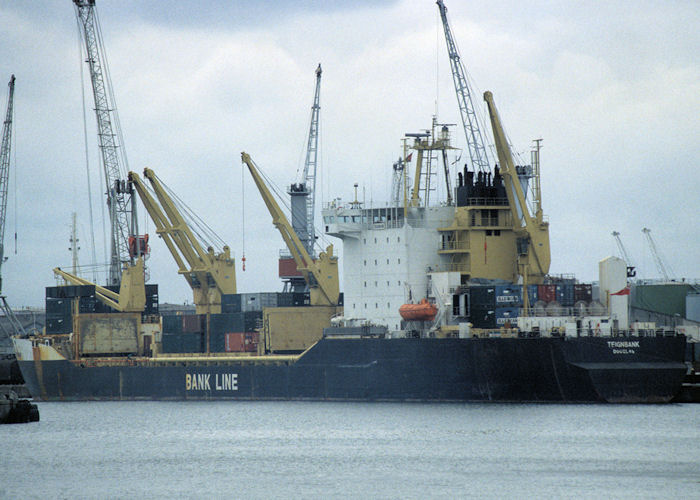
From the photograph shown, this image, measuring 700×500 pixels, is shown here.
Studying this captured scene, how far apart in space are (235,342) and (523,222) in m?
17.8

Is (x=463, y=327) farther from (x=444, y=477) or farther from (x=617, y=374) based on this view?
(x=444, y=477)

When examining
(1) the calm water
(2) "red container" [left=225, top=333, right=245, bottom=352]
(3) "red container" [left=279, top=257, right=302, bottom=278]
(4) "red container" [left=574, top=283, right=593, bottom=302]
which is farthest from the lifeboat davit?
(3) "red container" [left=279, top=257, right=302, bottom=278]

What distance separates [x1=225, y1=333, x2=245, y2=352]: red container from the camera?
66.6 m

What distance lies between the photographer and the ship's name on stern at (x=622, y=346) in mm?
52094

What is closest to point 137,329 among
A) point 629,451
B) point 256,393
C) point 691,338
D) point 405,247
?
point 256,393

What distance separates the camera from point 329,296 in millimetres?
67562

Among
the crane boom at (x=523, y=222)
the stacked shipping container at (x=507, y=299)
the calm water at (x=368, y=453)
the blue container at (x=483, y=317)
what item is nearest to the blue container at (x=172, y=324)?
the calm water at (x=368, y=453)

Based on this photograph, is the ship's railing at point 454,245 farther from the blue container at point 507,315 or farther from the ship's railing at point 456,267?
the blue container at point 507,315

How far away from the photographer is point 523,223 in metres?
58.1

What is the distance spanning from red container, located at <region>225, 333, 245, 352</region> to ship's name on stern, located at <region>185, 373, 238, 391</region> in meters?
1.88

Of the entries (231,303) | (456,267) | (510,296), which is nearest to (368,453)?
(510,296)

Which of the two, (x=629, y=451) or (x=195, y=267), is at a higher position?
(x=195, y=267)

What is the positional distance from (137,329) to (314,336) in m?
12.1

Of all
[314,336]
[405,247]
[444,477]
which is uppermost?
[405,247]
